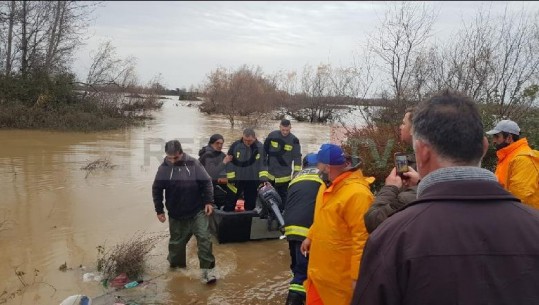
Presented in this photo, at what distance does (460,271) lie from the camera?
1182mm

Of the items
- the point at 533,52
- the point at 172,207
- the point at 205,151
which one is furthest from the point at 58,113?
the point at 533,52

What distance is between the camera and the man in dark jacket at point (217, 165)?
668 centimetres

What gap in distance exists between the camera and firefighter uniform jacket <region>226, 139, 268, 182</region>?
6.80 metres

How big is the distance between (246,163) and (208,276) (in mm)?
2344

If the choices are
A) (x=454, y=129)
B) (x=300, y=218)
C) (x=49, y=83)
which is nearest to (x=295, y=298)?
(x=300, y=218)

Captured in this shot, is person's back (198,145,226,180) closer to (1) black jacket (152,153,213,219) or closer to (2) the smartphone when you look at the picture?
(1) black jacket (152,153,213,219)

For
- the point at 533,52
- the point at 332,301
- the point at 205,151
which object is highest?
the point at 533,52

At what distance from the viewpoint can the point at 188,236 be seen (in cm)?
536

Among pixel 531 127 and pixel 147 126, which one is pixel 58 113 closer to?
pixel 147 126

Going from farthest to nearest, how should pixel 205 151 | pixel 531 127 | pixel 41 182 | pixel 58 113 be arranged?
pixel 58 113 → pixel 41 182 → pixel 531 127 → pixel 205 151

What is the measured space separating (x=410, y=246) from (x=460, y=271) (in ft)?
0.49

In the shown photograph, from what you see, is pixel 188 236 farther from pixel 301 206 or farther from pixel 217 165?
pixel 301 206

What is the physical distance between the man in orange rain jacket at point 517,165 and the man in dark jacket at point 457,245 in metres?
3.01

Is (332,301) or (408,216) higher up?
(408,216)
